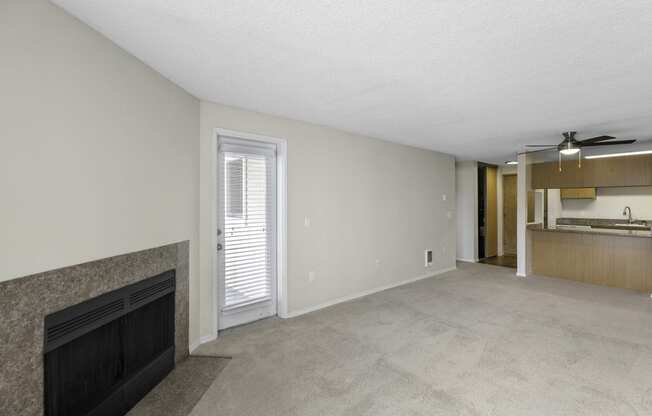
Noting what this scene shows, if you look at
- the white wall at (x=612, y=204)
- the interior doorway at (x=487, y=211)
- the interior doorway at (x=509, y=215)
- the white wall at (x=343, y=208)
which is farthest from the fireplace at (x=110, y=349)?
the interior doorway at (x=509, y=215)

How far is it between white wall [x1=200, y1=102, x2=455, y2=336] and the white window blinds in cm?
23

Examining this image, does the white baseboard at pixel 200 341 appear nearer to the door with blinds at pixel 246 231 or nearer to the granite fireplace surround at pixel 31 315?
the door with blinds at pixel 246 231

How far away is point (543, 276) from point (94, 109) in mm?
7124

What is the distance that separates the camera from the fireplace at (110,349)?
5.40ft

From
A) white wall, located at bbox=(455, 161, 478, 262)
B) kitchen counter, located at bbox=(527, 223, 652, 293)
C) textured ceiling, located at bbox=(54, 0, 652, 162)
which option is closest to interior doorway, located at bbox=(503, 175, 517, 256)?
white wall, located at bbox=(455, 161, 478, 262)

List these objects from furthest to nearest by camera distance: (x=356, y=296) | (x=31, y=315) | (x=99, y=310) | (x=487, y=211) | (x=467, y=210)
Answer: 1. (x=487, y=211)
2. (x=467, y=210)
3. (x=356, y=296)
4. (x=99, y=310)
5. (x=31, y=315)

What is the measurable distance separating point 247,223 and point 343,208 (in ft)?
4.80

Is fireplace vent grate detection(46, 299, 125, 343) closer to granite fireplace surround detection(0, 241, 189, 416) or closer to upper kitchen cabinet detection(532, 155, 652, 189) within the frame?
granite fireplace surround detection(0, 241, 189, 416)

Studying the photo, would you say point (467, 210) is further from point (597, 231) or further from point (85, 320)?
point (85, 320)

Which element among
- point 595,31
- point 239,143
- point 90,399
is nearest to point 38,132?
point 90,399

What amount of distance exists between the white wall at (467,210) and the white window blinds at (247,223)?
5.34 meters

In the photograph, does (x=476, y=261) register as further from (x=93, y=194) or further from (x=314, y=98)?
(x=93, y=194)

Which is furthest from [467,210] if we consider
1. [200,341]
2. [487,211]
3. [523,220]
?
[200,341]

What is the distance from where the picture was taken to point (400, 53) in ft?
6.77
